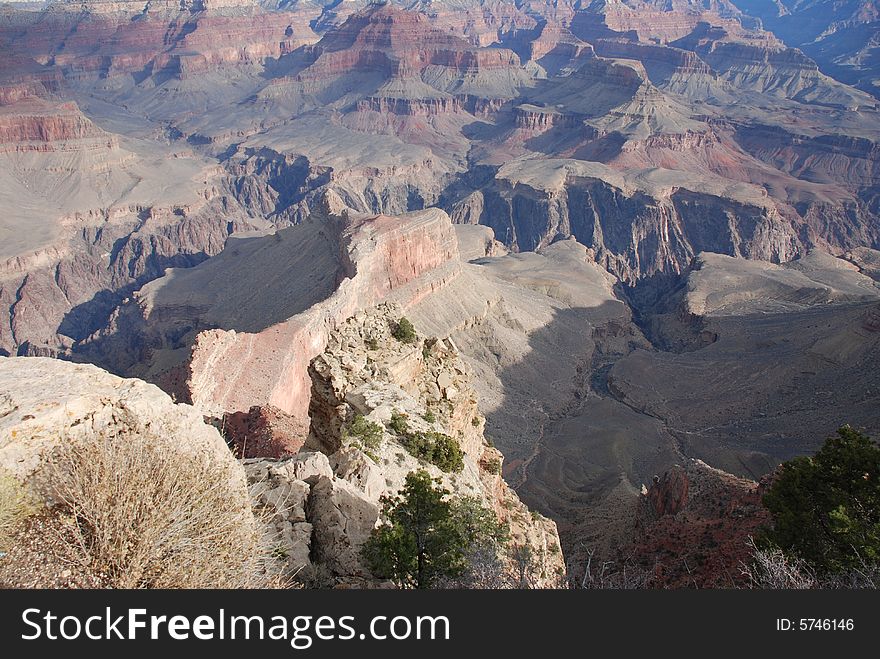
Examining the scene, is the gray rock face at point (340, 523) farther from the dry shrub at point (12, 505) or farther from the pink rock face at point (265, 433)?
the pink rock face at point (265, 433)

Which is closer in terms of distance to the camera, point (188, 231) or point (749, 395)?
point (749, 395)

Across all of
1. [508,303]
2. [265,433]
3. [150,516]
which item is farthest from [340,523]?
[508,303]

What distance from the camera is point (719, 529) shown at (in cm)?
3086

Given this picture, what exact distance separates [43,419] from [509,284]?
8577 cm

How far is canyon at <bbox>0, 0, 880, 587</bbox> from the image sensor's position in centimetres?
3159

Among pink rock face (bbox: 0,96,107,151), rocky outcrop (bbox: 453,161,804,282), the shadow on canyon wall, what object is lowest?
rocky outcrop (bbox: 453,161,804,282)

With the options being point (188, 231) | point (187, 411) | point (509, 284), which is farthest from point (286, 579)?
point (188, 231)

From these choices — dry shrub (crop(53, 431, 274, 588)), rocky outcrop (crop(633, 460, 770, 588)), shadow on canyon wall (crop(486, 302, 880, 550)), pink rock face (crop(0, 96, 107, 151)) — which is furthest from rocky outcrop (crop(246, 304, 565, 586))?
pink rock face (crop(0, 96, 107, 151))

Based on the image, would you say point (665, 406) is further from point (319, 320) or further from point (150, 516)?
point (150, 516)

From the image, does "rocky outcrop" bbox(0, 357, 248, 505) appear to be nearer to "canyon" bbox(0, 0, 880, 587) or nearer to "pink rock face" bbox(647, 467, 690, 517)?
"canyon" bbox(0, 0, 880, 587)

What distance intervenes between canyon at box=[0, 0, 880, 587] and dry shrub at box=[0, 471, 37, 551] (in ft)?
19.7

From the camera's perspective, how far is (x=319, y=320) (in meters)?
54.2

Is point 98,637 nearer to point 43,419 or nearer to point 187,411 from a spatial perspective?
point 43,419

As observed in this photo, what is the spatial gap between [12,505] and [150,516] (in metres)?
2.22
